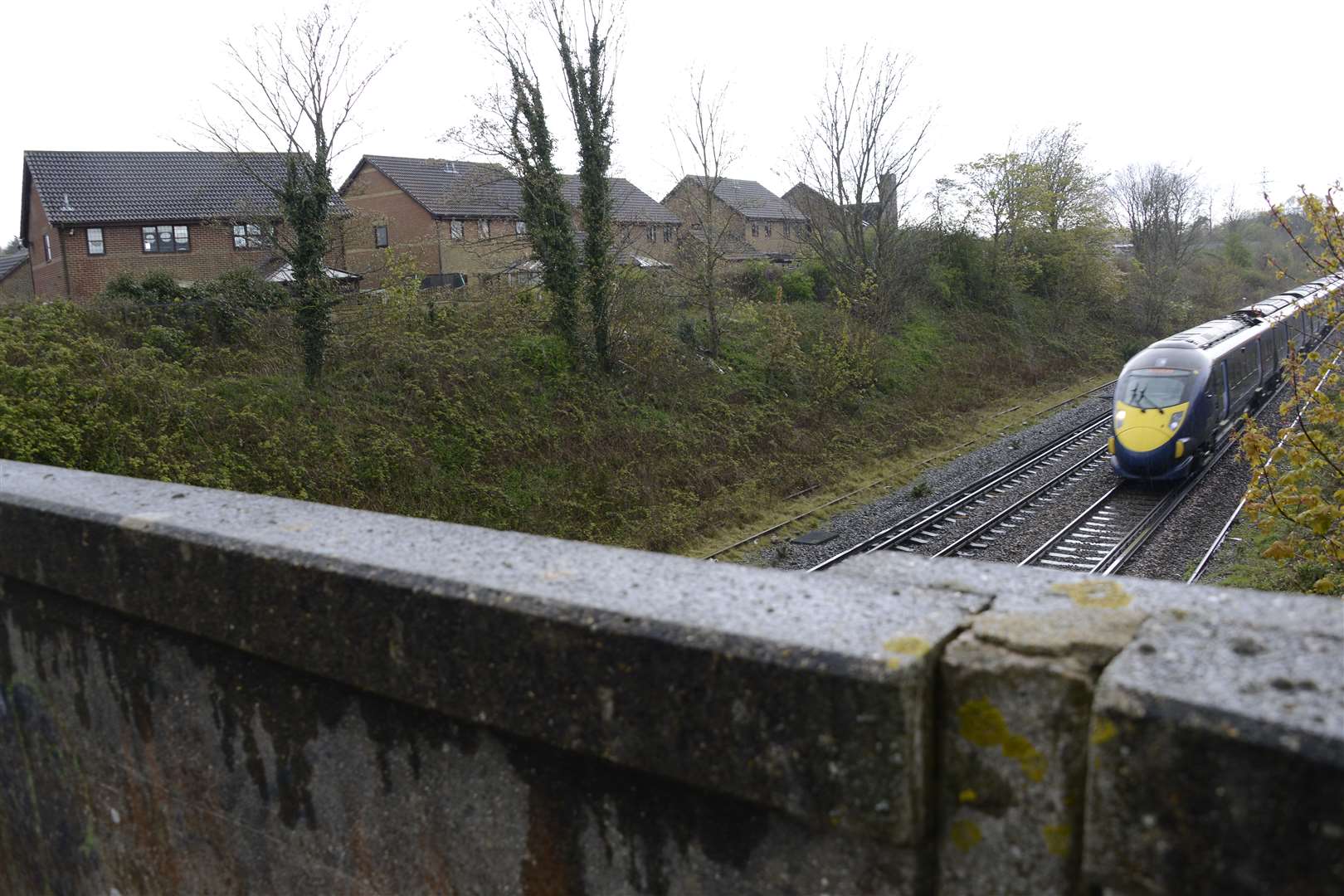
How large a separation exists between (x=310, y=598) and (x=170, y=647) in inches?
25.5

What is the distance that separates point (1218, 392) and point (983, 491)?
509 centimetres

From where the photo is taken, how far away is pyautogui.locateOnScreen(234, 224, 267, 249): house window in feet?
59.8

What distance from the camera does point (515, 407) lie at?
64.3 ft

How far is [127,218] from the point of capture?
1081 inches

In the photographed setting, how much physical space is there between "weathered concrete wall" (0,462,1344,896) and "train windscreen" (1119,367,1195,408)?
18.0 m

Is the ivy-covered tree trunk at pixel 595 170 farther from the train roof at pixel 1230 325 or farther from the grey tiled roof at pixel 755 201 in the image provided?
the grey tiled roof at pixel 755 201

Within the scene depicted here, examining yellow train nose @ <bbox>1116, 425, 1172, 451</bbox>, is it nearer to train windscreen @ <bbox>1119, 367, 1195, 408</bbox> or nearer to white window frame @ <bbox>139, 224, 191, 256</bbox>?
train windscreen @ <bbox>1119, 367, 1195, 408</bbox>

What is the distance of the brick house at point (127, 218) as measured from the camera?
2706 cm

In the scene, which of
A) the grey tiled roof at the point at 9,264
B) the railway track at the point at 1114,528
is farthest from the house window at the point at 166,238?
the railway track at the point at 1114,528

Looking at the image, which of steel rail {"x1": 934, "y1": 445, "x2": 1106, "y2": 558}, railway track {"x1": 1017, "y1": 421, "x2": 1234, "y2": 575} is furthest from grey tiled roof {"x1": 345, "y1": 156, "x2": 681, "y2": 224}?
railway track {"x1": 1017, "y1": 421, "x2": 1234, "y2": 575}

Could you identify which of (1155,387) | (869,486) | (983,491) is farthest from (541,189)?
(1155,387)

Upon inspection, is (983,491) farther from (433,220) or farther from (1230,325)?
(433,220)

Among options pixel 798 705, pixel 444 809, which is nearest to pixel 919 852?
pixel 798 705

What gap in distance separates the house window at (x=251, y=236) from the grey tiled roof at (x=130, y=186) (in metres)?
1.12
